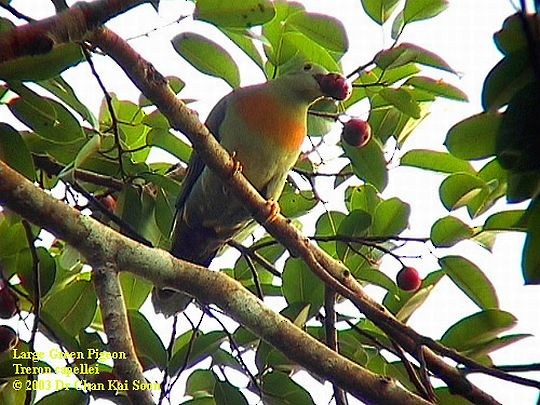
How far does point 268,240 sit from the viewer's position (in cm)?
221

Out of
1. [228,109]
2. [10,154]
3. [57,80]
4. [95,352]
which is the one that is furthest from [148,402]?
[228,109]

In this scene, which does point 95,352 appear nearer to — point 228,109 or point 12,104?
point 12,104

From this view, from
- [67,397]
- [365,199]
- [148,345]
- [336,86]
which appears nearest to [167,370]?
[148,345]

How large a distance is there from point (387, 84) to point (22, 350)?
103cm

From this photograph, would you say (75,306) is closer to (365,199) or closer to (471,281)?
(365,199)

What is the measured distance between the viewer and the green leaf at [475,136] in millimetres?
1052

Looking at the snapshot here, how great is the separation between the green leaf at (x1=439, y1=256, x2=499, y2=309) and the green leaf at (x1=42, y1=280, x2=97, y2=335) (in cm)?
82

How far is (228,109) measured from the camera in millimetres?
2426

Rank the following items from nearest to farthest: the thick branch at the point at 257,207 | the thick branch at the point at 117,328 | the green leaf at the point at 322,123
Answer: the thick branch at the point at 117,328, the thick branch at the point at 257,207, the green leaf at the point at 322,123

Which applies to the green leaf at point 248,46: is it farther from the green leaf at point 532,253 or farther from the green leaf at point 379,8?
the green leaf at point 532,253

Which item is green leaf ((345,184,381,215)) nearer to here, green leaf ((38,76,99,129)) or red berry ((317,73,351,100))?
red berry ((317,73,351,100))

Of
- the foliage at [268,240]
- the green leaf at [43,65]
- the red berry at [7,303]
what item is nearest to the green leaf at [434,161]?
the foliage at [268,240]

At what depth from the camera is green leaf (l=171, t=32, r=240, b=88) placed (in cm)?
190

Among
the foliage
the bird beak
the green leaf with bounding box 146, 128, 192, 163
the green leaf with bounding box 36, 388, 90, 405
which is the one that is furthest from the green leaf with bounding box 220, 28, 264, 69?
the green leaf with bounding box 36, 388, 90, 405
